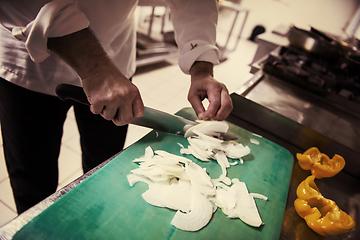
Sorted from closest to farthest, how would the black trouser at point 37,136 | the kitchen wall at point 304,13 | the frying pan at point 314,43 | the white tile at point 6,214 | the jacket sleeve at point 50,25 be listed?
the jacket sleeve at point 50,25 → the black trouser at point 37,136 → the white tile at point 6,214 → the frying pan at point 314,43 → the kitchen wall at point 304,13

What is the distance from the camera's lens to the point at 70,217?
530mm

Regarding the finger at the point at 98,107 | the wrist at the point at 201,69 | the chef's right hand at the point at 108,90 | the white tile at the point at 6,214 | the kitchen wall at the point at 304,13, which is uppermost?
the kitchen wall at the point at 304,13

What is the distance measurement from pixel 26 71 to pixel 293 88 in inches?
55.8

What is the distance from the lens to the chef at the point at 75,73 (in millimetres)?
552

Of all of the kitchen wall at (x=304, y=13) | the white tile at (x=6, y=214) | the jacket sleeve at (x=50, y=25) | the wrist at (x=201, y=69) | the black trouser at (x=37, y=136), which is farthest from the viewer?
the kitchen wall at (x=304, y=13)

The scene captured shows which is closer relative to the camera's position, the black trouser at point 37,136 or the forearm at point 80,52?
the forearm at point 80,52

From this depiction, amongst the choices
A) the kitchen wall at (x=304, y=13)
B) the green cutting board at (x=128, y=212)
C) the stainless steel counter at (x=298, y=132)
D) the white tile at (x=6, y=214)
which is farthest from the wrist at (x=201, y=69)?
the kitchen wall at (x=304, y=13)

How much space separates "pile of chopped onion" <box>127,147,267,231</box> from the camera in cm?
59

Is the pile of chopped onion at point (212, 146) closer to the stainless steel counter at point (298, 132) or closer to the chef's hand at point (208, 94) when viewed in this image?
the chef's hand at point (208, 94)

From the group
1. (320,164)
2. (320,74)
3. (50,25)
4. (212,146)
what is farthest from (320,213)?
(320,74)

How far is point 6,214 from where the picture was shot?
119 cm

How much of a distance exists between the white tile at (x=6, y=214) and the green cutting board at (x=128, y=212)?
94 centimetres

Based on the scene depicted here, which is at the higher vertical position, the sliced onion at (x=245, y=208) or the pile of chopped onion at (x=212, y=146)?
the pile of chopped onion at (x=212, y=146)

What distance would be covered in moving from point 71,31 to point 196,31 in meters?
0.52
